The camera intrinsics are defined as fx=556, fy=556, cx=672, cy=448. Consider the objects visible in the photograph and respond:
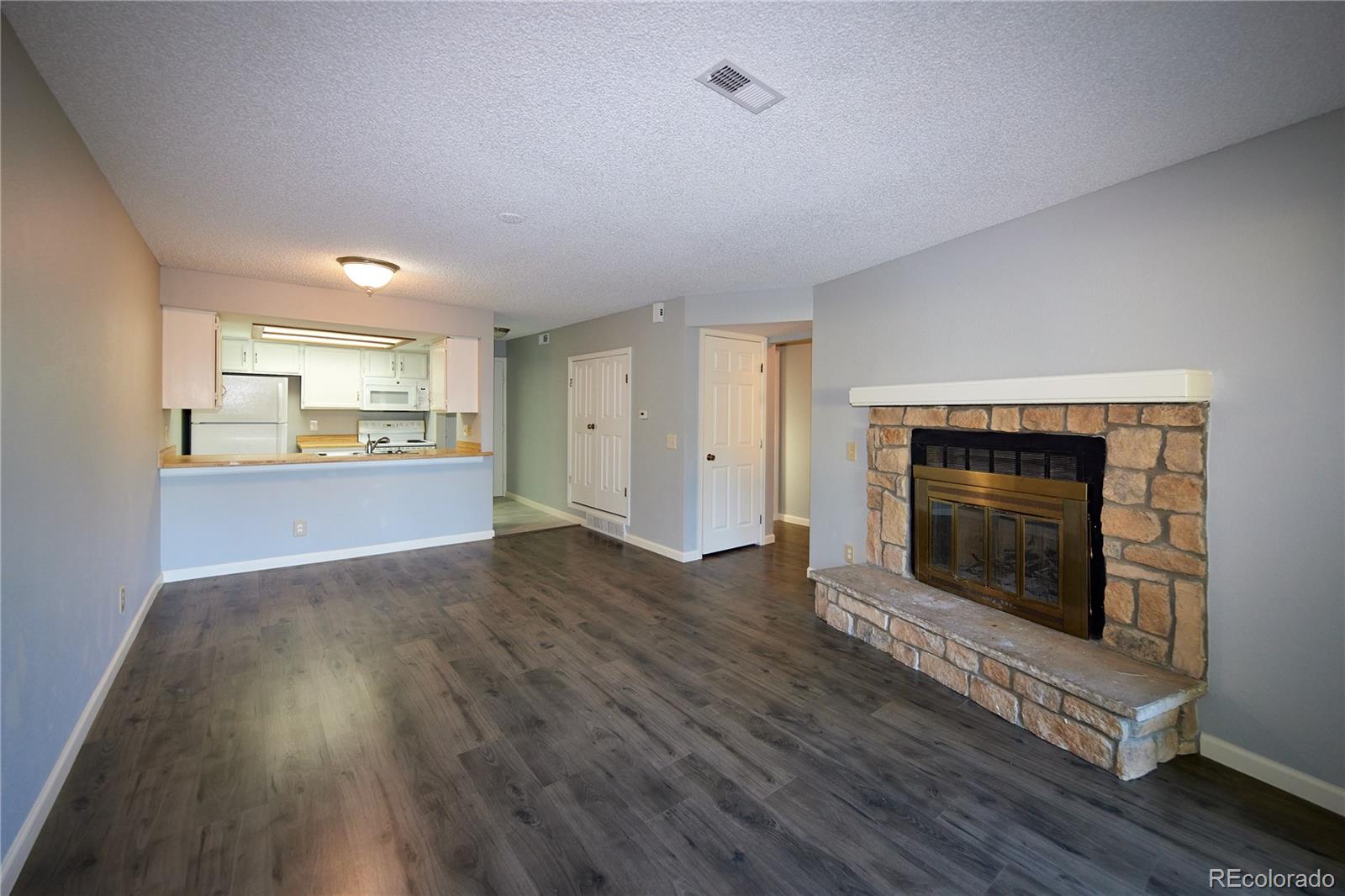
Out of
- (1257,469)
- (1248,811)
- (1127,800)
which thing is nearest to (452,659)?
(1127,800)

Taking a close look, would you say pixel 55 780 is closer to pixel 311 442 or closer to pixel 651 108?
pixel 651 108

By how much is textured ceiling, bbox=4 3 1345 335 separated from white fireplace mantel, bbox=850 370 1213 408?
2.93ft

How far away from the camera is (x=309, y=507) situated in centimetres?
488

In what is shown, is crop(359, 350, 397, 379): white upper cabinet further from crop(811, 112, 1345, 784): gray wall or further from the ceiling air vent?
crop(811, 112, 1345, 784): gray wall

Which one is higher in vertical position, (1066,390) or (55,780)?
(1066,390)

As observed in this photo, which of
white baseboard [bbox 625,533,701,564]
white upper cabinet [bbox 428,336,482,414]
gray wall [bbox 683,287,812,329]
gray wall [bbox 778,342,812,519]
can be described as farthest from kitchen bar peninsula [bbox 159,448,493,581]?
gray wall [bbox 778,342,812,519]

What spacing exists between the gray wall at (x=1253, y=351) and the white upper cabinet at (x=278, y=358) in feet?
23.6

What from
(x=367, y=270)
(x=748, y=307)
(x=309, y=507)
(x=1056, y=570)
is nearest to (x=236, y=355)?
(x=309, y=507)

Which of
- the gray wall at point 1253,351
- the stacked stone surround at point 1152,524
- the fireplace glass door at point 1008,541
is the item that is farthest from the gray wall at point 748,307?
the stacked stone surround at point 1152,524

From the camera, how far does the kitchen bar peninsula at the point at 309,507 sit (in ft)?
14.3

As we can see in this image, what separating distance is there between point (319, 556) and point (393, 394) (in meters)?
2.73

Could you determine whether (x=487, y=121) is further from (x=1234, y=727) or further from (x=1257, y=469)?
(x=1234, y=727)

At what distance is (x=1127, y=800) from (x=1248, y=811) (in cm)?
39

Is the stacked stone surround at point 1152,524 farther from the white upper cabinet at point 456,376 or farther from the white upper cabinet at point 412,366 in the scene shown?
the white upper cabinet at point 412,366
